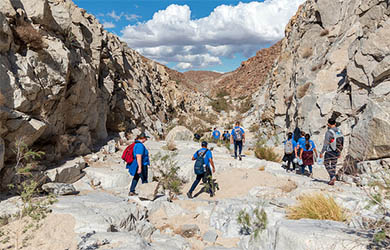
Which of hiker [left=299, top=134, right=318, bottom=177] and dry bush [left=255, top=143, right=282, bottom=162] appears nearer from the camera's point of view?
hiker [left=299, top=134, right=318, bottom=177]

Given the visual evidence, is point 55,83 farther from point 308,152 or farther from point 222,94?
point 222,94

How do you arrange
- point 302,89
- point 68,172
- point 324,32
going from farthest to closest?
point 324,32 < point 302,89 < point 68,172

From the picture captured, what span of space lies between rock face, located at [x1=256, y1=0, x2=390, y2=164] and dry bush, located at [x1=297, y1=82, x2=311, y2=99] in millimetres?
57

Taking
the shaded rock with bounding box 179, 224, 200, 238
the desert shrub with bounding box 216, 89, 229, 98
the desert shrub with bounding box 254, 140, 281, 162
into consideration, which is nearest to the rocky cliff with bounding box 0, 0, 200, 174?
the shaded rock with bounding box 179, 224, 200, 238

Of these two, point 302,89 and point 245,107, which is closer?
point 302,89

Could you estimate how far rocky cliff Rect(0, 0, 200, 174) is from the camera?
6.05 metres

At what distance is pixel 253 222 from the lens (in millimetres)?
4152

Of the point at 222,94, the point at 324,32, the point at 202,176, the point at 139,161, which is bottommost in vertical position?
the point at 202,176

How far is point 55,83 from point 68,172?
2.77 metres

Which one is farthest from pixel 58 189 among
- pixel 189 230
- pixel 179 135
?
pixel 179 135

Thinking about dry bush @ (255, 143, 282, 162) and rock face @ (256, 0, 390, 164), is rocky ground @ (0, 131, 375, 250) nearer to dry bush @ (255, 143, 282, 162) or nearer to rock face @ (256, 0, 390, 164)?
rock face @ (256, 0, 390, 164)

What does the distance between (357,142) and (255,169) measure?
318cm

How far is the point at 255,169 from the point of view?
345 inches

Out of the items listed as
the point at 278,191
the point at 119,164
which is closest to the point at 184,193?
the point at 278,191
